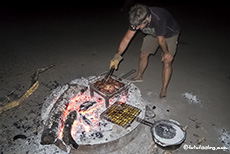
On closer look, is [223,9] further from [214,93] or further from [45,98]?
[45,98]

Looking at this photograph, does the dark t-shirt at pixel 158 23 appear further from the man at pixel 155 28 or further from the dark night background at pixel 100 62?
the dark night background at pixel 100 62

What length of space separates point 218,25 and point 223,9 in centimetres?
472

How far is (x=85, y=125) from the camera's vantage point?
3.18 m

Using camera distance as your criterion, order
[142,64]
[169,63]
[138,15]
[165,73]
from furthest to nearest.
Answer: [142,64]
[165,73]
[169,63]
[138,15]

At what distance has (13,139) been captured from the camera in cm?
335

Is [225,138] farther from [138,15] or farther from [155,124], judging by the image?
[138,15]

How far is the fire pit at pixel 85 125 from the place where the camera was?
9.55ft

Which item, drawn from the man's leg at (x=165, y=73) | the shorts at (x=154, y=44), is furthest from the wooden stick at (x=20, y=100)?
the man's leg at (x=165, y=73)

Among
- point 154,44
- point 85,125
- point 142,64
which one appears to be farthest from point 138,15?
point 85,125

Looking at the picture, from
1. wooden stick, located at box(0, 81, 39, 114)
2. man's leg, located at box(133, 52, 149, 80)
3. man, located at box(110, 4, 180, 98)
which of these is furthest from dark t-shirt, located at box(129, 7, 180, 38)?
wooden stick, located at box(0, 81, 39, 114)

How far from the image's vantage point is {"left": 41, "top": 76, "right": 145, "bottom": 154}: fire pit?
291 centimetres

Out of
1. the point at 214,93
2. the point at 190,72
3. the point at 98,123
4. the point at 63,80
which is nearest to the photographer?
the point at 98,123

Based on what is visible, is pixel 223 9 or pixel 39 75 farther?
pixel 223 9

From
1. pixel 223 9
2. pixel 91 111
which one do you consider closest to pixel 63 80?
pixel 91 111
